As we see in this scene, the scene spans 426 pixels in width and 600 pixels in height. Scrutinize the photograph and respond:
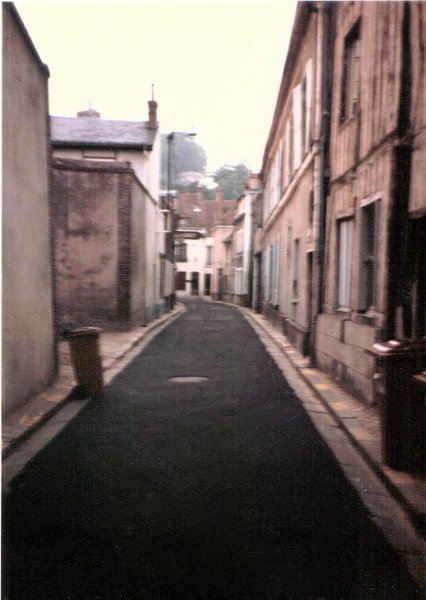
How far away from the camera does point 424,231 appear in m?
5.82

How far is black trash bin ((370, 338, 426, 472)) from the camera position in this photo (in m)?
4.43

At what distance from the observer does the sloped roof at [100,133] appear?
825 inches

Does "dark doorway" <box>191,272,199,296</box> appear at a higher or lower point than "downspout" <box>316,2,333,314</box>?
lower

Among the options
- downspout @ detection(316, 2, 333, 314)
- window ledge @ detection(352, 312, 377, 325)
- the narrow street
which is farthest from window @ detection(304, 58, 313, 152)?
the narrow street

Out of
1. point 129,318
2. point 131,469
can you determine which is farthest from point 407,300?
point 129,318

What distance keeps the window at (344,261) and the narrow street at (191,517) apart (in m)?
2.67

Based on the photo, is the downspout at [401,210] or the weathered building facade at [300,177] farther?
the weathered building facade at [300,177]

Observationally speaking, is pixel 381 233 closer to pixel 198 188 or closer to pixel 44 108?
pixel 44 108

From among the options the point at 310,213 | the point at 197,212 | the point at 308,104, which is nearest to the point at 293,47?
the point at 308,104

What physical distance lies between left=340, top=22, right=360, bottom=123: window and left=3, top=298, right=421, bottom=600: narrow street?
507 cm

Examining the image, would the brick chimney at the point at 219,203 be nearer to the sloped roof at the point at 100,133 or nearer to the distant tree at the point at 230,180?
the distant tree at the point at 230,180

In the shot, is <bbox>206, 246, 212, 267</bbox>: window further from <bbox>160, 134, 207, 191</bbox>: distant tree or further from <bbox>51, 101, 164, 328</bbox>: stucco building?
<bbox>51, 101, 164, 328</bbox>: stucco building

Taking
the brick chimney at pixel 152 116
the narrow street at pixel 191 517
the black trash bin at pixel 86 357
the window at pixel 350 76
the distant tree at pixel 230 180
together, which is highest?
the distant tree at pixel 230 180

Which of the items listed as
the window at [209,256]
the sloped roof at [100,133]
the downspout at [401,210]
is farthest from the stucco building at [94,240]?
the window at [209,256]
